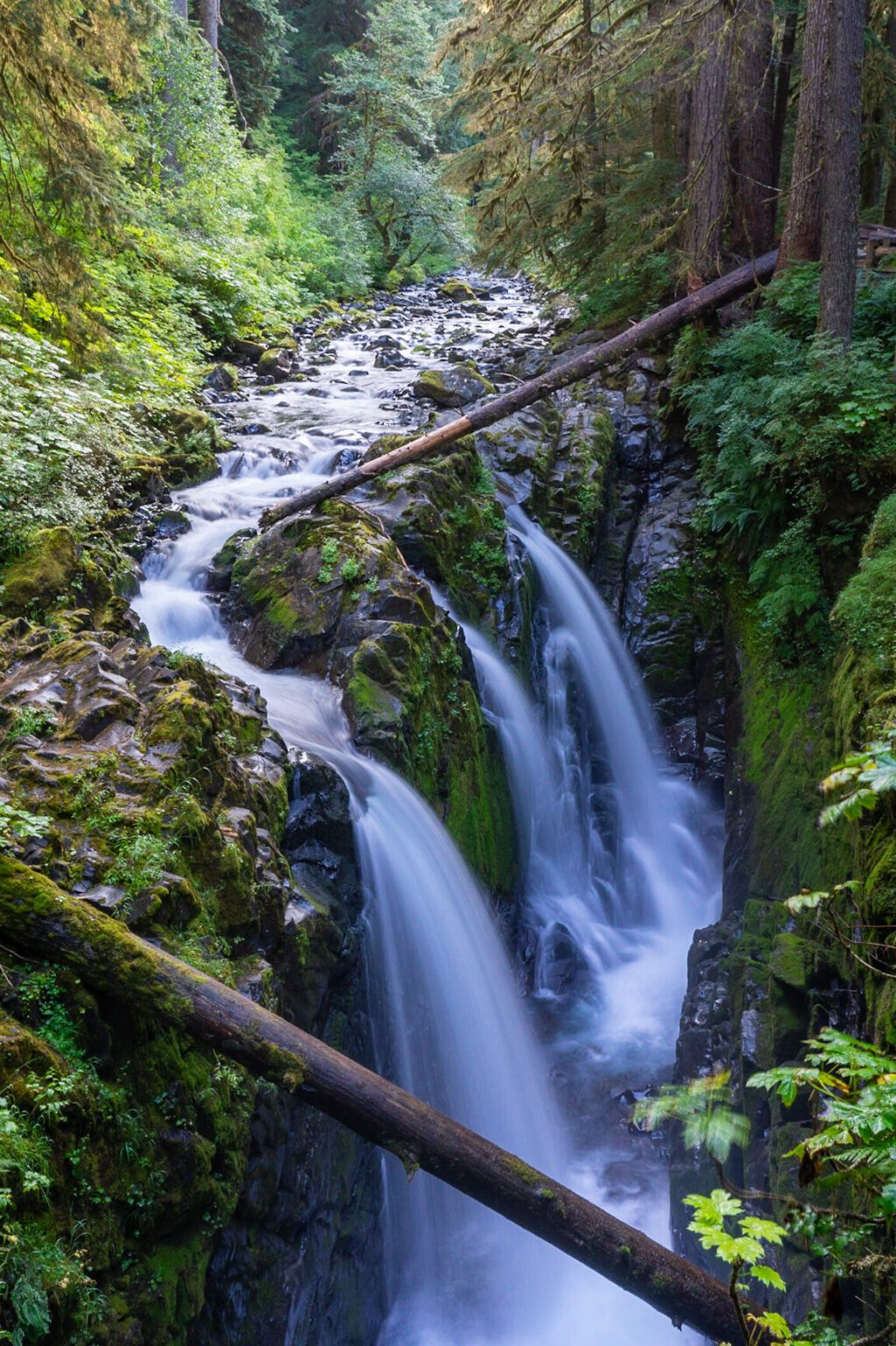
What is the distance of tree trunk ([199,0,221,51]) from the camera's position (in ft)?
66.4

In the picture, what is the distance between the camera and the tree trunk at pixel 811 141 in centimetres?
889

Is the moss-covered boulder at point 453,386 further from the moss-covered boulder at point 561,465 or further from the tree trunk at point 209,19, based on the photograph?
the tree trunk at point 209,19

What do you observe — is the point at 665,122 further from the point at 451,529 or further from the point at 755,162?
the point at 451,529

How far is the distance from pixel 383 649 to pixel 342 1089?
394cm

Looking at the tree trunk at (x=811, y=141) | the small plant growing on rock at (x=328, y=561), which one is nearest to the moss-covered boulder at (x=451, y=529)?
the small plant growing on rock at (x=328, y=561)

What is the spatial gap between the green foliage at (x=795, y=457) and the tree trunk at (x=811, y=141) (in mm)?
701

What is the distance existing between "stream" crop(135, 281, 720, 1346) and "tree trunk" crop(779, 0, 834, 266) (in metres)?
4.57

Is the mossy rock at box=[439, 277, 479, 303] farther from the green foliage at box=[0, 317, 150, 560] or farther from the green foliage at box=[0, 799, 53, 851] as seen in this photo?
the green foliage at box=[0, 799, 53, 851]

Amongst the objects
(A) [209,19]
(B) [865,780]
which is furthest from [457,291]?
(B) [865,780]

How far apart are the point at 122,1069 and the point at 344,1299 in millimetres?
2469

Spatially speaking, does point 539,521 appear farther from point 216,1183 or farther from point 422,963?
point 216,1183

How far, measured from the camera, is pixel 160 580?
840 cm

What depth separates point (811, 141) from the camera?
9508 mm

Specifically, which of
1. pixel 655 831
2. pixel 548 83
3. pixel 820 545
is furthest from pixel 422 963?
pixel 548 83
